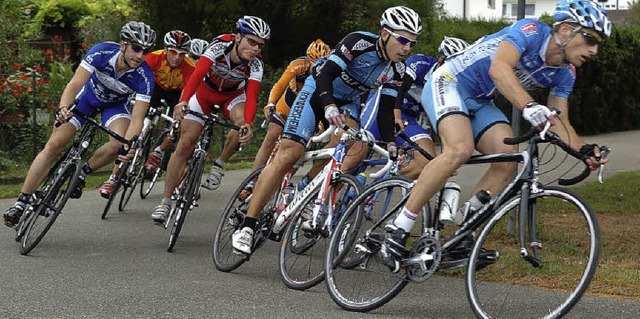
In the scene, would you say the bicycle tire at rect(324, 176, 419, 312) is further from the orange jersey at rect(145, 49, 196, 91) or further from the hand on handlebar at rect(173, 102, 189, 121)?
the orange jersey at rect(145, 49, 196, 91)

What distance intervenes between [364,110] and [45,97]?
1003 centimetres

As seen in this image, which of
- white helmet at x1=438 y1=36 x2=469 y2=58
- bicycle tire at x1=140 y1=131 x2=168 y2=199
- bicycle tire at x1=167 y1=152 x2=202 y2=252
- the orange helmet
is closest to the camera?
bicycle tire at x1=167 y1=152 x2=202 y2=252

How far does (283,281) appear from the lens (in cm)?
751

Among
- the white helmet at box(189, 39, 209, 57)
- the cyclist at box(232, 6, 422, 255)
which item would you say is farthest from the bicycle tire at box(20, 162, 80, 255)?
the white helmet at box(189, 39, 209, 57)

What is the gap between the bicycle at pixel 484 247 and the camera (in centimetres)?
579

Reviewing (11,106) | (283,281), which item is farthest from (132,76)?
(11,106)

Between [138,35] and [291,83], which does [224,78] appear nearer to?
[291,83]

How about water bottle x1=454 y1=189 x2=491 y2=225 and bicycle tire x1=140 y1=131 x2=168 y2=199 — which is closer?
water bottle x1=454 y1=189 x2=491 y2=225

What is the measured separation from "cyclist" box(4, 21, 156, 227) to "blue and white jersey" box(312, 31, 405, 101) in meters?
1.95

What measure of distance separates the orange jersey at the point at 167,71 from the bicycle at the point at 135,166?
0.42 m

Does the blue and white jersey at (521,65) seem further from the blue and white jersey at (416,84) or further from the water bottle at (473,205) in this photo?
the blue and white jersey at (416,84)

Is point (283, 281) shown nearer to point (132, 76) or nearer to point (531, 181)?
point (531, 181)

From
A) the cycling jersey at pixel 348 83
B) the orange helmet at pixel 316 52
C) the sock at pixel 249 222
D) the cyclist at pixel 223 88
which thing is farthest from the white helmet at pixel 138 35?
the sock at pixel 249 222

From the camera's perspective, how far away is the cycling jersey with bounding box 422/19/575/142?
6.43 meters
